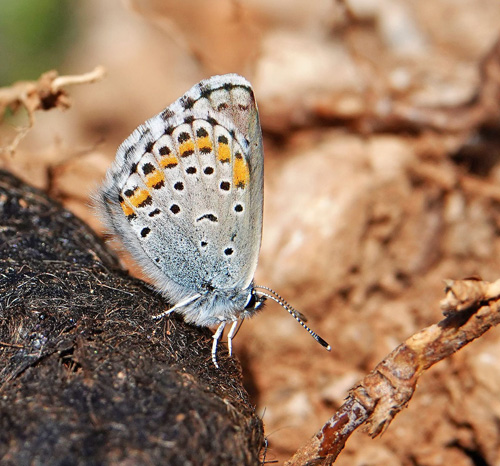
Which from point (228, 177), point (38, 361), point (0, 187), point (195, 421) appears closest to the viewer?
point (195, 421)

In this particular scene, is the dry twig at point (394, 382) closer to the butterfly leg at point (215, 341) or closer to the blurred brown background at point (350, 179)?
the butterfly leg at point (215, 341)

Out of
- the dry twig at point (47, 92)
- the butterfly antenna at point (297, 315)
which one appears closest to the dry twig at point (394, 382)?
the butterfly antenna at point (297, 315)

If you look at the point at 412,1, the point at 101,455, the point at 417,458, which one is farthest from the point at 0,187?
the point at 412,1

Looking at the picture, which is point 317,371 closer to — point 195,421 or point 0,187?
point 195,421

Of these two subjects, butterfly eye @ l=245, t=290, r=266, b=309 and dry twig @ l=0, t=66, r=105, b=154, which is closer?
butterfly eye @ l=245, t=290, r=266, b=309

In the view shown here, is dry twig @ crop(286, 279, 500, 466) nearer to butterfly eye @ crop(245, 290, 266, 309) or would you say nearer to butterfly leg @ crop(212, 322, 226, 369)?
butterfly leg @ crop(212, 322, 226, 369)

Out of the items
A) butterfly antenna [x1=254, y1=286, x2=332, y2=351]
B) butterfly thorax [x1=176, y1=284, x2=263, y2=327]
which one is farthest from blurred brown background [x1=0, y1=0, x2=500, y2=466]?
butterfly antenna [x1=254, y1=286, x2=332, y2=351]

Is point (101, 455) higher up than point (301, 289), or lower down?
higher up
